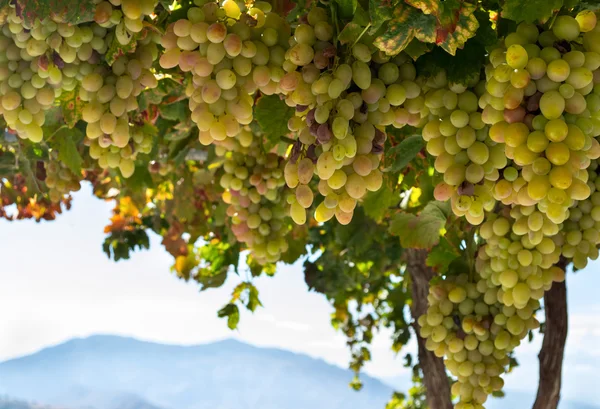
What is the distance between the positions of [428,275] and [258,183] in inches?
38.6

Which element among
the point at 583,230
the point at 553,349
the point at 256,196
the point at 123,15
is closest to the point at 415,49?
the point at 123,15

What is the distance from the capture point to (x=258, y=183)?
75.6 inches

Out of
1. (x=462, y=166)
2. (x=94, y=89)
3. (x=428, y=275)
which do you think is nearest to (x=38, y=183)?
(x=94, y=89)

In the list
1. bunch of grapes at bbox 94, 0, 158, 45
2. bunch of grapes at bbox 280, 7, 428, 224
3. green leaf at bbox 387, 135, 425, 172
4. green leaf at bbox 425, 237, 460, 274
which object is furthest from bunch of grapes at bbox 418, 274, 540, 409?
bunch of grapes at bbox 94, 0, 158, 45

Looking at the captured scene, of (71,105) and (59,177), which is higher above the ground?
(59,177)

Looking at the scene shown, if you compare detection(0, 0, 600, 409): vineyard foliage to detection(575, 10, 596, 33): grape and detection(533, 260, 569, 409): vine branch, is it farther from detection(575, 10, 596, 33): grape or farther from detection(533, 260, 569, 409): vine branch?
detection(533, 260, 569, 409): vine branch

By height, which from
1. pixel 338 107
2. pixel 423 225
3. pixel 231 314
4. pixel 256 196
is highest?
pixel 256 196

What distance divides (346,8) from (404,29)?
0.34 ft

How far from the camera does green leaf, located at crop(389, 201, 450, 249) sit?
159 centimetres

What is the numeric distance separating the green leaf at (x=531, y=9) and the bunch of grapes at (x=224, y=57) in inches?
12.0

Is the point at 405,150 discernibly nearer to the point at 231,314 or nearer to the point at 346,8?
the point at 346,8

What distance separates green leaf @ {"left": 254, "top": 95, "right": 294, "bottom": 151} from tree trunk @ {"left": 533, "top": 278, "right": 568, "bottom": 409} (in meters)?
1.22

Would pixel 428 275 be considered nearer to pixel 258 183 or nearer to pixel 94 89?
pixel 258 183

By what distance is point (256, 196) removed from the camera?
1.95 metres
